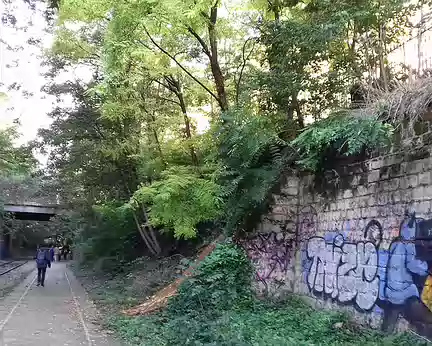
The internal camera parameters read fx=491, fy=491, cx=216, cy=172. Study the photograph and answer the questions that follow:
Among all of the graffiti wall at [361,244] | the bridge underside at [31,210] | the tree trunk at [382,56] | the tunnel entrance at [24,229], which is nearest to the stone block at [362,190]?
the graffiti wall at [361,244]

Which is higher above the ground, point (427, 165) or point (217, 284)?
point (427, 165)

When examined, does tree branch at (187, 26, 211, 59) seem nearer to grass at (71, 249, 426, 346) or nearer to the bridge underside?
grass at (71, 249, 426, 346)

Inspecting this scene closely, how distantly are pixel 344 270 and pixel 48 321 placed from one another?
7.53 m

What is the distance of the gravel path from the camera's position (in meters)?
9.99

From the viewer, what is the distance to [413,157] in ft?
26.8

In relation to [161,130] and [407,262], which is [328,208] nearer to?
[407,262]

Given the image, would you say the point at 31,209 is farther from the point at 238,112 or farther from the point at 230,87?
the point at 238,112

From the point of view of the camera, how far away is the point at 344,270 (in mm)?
9641

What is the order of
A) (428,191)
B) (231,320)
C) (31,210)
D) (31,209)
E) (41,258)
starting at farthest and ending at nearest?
(31,210) < (31,209) < (41,258) < (231,320) < (428,191)

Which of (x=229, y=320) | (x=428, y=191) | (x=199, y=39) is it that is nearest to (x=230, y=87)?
(x=199, y=39)

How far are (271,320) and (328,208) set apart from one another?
2691 mm

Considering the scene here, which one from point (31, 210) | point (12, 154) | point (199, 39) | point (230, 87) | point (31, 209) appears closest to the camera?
point (199, 39)

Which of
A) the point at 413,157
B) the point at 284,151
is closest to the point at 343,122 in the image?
the point at 413,157

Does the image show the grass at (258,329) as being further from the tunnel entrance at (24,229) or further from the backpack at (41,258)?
the tunnel entrance at (24,229)
